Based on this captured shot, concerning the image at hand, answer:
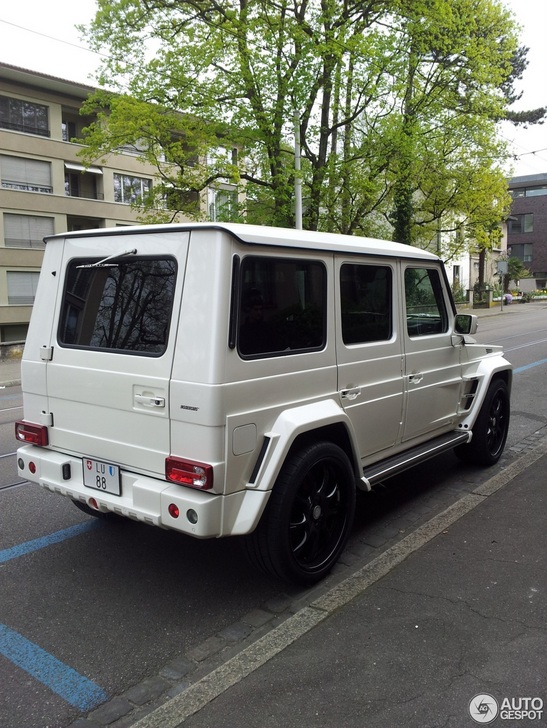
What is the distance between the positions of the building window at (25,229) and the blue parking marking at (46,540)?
88.0 ft

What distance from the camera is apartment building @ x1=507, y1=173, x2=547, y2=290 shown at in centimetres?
6844

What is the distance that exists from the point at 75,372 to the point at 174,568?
4.49ft

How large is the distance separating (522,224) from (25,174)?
5885cm

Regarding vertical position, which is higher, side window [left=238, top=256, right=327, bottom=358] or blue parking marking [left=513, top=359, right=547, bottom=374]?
side window [left=238, top=256, right=327, bottom=358]

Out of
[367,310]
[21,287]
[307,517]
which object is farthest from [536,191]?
[307,517]

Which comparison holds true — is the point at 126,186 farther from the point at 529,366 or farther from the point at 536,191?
the point at 536,191

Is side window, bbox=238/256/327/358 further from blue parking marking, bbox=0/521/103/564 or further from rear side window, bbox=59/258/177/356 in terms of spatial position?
blue parking marking, bbox=0/521/103/564

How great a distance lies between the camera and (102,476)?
339 cm

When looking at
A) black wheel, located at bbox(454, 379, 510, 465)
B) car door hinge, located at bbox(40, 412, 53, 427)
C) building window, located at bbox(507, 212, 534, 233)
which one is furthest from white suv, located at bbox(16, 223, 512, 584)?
building window, located at bbox(507, 212, 534, 233)

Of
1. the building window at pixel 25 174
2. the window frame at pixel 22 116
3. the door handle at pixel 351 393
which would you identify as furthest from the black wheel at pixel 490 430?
the window frame at pixel 22 116

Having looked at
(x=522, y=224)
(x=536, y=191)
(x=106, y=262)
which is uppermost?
(x=536, y=191)

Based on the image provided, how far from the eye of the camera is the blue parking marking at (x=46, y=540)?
3941 mm

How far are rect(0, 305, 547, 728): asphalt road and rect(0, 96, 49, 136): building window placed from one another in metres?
27.6

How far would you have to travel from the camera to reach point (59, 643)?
9.77 ft
